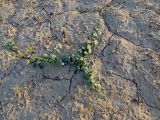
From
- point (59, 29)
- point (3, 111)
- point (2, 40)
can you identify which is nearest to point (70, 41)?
point (59, 29)

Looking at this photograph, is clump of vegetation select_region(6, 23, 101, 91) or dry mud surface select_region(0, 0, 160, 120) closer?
dry mud surface select_region(0, 0, 160, 120)

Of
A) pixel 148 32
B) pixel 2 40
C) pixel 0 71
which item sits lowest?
pixel 0 71

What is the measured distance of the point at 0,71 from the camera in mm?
2756

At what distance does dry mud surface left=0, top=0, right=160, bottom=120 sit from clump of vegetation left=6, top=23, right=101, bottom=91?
4cm

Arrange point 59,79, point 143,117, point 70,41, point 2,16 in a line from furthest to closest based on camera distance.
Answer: point 2,16 → point 70,41 → point 59,79 → point 143,117

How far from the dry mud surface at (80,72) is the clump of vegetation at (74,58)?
0.04 meters

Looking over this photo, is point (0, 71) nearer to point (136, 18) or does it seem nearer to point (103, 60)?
point (103, 60)

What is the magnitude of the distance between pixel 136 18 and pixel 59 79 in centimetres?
82

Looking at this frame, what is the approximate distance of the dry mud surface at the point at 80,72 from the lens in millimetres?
2543

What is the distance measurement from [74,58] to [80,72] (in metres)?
0.12

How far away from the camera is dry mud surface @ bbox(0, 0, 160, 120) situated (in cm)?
254

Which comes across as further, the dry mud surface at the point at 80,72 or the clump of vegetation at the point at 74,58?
the clump of vegetation at the point at 74,58

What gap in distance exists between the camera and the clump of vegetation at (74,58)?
267 cm

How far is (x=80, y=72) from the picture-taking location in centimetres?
269
